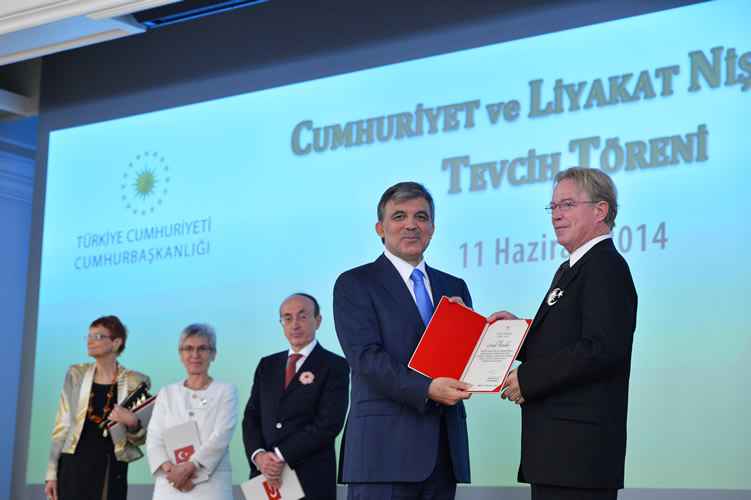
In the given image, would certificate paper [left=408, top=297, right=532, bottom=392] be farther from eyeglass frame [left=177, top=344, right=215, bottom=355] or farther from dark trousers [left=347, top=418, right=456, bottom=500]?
eyeglass frame [left=177, top=344, right=215, bottom=355]

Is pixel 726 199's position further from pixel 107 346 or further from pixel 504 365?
pixel 107 346

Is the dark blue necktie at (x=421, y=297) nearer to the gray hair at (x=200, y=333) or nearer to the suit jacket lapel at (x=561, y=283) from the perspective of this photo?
the suit jacket lapel at (x=561, y=283)

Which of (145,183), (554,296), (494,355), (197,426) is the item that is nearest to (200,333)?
(197,426)

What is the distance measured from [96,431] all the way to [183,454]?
0.61m

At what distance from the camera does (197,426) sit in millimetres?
4953

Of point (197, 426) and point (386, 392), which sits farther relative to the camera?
point (197, 426)

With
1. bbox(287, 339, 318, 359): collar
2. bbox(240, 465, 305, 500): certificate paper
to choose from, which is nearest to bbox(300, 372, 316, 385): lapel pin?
bbox(287, 339, 318, 359): collar

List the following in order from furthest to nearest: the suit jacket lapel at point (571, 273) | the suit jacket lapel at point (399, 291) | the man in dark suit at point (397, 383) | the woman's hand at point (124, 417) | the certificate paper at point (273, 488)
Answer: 1. the woman's hand at point (124, 417)
2. the certificate paper at point (273, 488)
3. the suit jacket lapel at point (399, 291)
4. the man in dark suit at point (397, 383)
5. the suit jacket lapel at point (571, 273)

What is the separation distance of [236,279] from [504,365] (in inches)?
130

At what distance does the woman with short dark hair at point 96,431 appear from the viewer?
17.1 ft

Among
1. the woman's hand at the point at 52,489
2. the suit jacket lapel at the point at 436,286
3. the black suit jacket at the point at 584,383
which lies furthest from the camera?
the woman's hand at the point at 52,489

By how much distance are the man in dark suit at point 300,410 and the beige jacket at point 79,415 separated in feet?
2.32

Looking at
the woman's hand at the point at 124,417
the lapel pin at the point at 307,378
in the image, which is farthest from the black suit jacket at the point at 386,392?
the woman's hand at the point at 124,417

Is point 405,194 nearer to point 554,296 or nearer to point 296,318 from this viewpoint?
point 554,296
